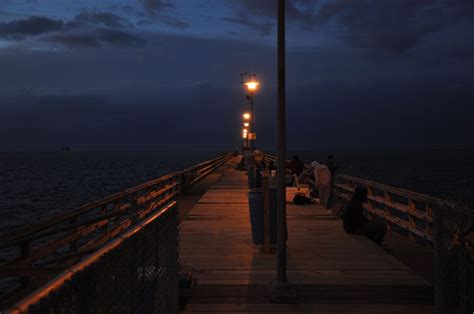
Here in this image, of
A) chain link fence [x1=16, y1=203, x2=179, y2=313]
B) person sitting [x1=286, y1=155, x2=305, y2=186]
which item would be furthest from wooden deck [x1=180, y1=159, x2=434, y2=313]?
person sitting [x1=286, y1=155, x2=305, y2=186]

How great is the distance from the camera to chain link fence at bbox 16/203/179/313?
6.66 feet

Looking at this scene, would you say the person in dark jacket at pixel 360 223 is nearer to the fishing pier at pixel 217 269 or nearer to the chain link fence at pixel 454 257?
the fishing pier at pixel 217 269

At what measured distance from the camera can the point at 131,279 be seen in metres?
3.03

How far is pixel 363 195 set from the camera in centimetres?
920

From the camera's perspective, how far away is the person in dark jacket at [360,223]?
30.6 feet

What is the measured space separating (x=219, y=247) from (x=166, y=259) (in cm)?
471

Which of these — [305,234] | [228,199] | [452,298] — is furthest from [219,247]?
[228,199]

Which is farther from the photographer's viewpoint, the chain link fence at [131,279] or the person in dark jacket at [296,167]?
the person in dark jacket at [296,167]

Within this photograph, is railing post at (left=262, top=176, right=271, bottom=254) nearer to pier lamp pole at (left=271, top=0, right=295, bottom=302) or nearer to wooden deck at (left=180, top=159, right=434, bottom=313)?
wooden deck at (left=180, top=159, right=434, bottom=313)

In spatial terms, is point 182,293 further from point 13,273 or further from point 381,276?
point 381,276

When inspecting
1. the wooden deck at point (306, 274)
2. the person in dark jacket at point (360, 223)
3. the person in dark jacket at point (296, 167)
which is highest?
the person in dark jacket at point (296, 167)

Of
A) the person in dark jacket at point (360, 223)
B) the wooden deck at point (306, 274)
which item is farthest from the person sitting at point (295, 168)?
the person in dark jacket at point (360, 223)

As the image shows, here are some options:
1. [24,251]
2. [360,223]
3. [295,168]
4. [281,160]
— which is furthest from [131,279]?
[295,168]

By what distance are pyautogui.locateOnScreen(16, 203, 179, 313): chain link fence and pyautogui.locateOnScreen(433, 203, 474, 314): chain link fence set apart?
237 centimetres
